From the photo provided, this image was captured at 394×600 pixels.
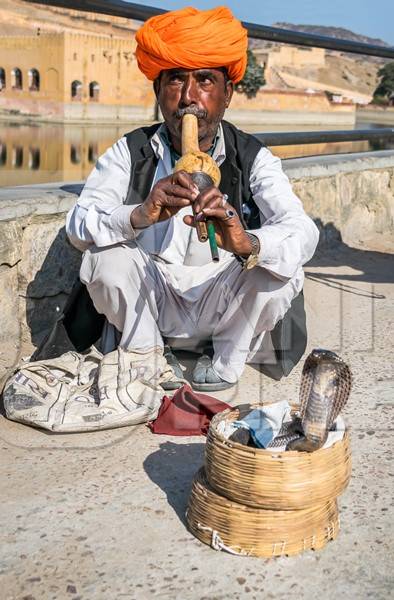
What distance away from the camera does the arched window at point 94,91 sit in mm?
43031

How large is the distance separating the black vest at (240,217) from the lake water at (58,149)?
12.9 ft

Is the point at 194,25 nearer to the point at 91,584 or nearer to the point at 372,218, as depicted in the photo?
the point at 91,584

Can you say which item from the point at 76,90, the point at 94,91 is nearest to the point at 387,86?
the point at 94,91

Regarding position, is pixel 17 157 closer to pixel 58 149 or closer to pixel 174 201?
pixel 58 149

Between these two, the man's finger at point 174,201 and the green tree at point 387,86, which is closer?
the man's finger at point 174,201

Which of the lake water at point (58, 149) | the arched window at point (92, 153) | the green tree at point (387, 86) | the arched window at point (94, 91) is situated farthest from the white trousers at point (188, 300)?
the green tree at point (387, 86)

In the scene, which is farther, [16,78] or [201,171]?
[16,78]

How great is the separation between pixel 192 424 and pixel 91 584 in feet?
2.49

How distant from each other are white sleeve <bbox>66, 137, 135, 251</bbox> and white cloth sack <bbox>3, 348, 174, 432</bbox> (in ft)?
1.19

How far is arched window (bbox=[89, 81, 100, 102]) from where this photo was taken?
43.0 metres

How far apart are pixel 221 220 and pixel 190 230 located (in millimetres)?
577

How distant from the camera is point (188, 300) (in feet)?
8.63

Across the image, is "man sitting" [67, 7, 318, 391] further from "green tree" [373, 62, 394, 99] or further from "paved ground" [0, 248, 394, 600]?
"green tree" [373, 62, 394, 99]

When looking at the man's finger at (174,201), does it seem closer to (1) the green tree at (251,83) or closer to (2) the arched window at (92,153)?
(2) the arched window at (92,153)
